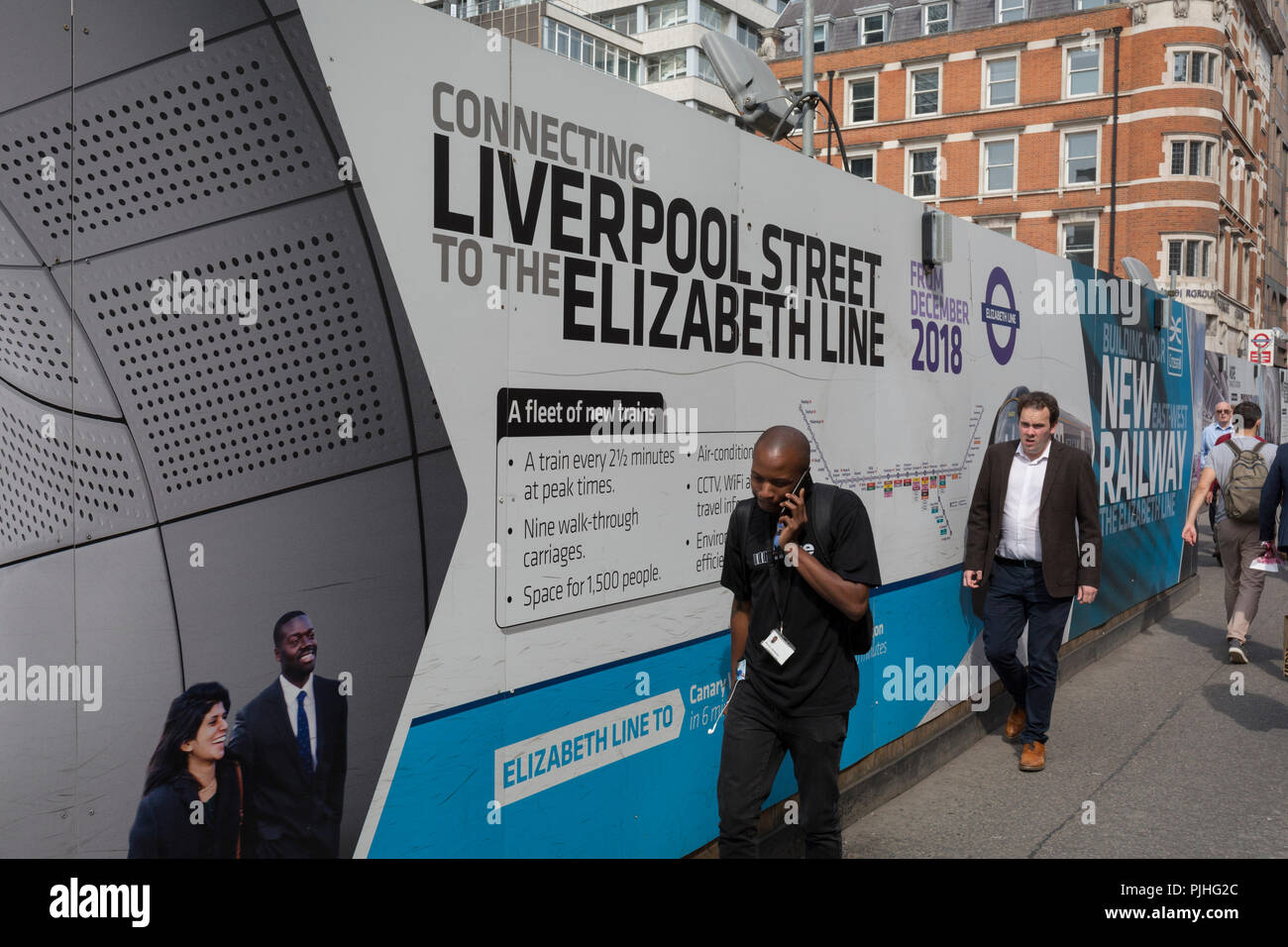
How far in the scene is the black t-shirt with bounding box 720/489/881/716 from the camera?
3.71 meters

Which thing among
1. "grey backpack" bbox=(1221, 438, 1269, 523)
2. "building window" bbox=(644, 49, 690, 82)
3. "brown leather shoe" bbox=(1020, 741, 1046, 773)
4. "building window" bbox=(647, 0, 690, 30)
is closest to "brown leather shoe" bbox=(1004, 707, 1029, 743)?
"brown leather shoe" bbox=(1020, 741, 1046, 773)

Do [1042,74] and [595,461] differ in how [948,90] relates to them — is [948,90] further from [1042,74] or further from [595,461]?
[595,461]

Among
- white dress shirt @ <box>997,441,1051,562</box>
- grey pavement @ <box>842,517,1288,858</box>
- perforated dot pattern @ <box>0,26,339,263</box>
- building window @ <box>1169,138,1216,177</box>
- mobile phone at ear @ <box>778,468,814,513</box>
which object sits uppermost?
building window @ <box>1169,138,1216,177</box>

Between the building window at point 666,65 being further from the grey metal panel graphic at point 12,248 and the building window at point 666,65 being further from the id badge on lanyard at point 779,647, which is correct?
the grey metal panel graphic at point 12,248

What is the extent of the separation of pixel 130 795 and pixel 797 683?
2058 mm

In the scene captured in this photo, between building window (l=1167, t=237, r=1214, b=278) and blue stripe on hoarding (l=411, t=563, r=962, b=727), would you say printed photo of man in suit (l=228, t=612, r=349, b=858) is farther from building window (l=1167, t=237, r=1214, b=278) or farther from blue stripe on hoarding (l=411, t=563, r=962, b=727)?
building window (l=1167, t=237, r=1214, b=278)

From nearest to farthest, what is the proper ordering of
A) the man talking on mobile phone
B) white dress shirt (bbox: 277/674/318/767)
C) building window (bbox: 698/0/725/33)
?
white dress shirt (bbox: 277/674/318/767), the man talking on mobile phone, building window (bbox: 698/0/725/33)

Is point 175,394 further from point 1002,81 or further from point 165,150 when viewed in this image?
point 1002,81

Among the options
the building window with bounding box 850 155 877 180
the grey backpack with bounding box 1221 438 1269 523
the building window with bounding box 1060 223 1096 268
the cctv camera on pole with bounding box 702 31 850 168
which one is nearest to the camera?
the cctv camera on pole with bounding box 702 31 850 168

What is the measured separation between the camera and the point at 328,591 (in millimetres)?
2906

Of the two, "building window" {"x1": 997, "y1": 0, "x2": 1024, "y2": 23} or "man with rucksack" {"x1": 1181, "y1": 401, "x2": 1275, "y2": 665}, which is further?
"building window" {"x1": 997, "y1": 0, "x2": 1024, "y2": 23}

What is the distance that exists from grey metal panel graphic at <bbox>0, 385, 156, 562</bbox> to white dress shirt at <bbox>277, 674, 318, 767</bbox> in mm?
550

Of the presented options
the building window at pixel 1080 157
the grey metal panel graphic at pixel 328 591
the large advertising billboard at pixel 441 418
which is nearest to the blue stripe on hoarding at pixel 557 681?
the large advertising billboard at pixel 441 418

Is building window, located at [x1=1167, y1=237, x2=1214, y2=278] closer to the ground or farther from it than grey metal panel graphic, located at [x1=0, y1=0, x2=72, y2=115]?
farther from it
